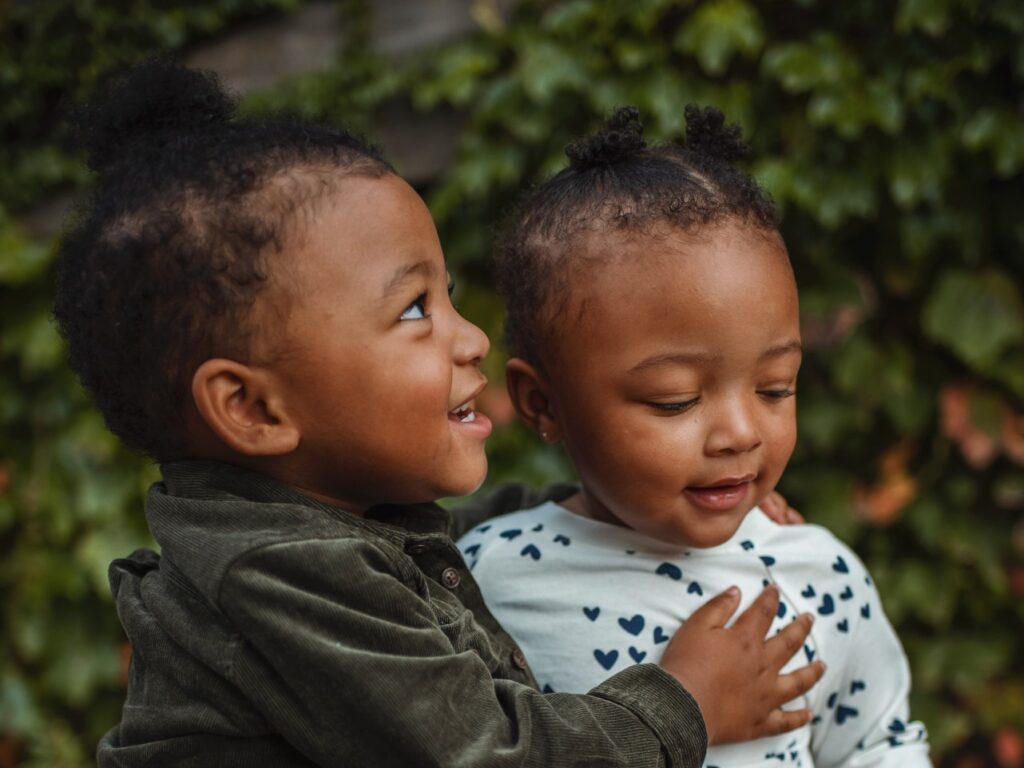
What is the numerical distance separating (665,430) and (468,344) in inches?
12.4

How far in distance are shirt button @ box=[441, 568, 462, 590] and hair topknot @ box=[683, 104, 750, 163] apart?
2.57 ft

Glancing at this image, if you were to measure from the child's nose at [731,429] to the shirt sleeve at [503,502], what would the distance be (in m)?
0.55

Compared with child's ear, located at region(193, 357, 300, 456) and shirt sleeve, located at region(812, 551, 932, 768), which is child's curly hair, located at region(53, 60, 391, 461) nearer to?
child's ear, located at region(193, 357, 300, 456)

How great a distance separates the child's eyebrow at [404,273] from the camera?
1.43 metres

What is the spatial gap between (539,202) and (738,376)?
0.45 m

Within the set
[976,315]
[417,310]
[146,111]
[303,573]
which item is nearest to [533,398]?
[417,310]

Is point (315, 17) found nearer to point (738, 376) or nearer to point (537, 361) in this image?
point (537, 361)

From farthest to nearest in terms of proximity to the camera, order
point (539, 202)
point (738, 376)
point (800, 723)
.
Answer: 1. point (539, 202)
2. point (800, 723)
3. point (738, 376)

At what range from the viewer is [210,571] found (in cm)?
127

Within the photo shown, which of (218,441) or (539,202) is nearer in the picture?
(218,441)

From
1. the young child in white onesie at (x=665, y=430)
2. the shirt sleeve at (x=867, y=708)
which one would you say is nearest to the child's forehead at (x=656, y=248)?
the young child in white onesie at (x=665, y=430)

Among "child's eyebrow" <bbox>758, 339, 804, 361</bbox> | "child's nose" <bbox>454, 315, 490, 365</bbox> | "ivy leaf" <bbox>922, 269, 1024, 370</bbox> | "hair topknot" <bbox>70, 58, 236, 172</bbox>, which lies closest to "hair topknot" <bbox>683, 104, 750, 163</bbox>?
"child's eyebrow" <bbox>758, 339, 804, 361</bbox>

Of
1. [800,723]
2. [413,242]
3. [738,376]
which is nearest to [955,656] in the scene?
[800,723]

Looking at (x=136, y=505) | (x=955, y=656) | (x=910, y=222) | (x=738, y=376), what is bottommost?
(x=955, y=656)
